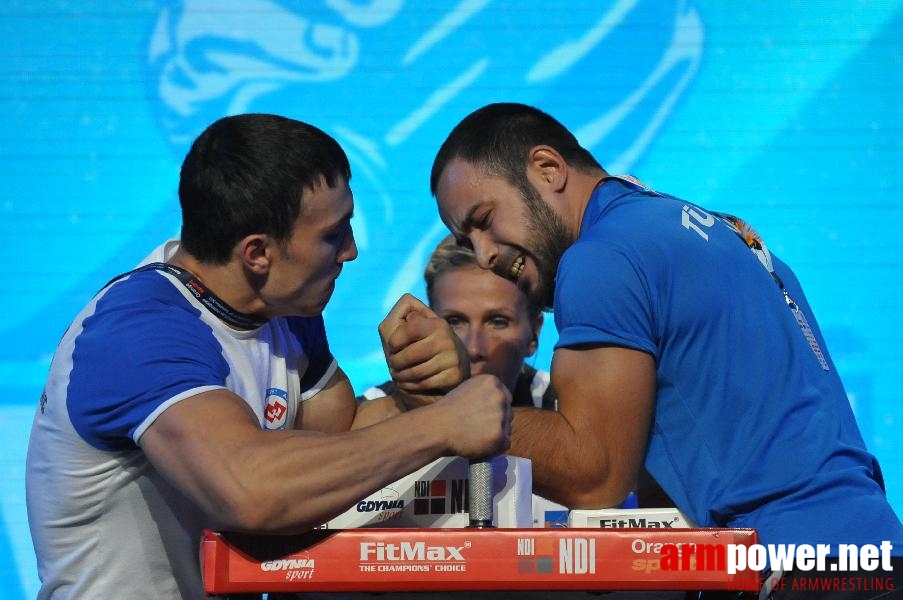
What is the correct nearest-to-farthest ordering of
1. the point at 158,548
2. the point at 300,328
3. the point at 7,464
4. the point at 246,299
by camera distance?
the point at 158,548 < the point at 246,299 < the point at 300,328 < the point at 7,464

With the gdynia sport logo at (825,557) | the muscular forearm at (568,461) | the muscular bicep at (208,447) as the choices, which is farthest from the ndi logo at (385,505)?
the gdynia sport logo at (825,557)

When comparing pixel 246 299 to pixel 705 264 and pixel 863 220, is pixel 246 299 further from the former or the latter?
pixel 863 220

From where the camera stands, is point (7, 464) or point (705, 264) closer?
point (705, 264)

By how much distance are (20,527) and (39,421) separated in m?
2.49

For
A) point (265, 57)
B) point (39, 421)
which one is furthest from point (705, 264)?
point (265, 57)

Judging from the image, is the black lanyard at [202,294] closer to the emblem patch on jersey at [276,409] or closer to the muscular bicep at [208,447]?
the emblem patch on jersey at [276,409]

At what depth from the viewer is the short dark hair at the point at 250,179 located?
1965mm

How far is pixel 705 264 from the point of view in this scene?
1950 mm

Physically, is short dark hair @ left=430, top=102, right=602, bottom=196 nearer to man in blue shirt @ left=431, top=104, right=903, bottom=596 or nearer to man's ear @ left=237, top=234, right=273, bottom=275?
man in blue shirt @ left=431, top=104, right=903, bottom=596

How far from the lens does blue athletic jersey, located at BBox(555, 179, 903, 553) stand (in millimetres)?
1802

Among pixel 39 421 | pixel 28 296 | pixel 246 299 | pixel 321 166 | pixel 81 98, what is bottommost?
pixel 39 421

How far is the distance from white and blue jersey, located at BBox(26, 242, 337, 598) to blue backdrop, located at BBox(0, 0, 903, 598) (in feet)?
7.51

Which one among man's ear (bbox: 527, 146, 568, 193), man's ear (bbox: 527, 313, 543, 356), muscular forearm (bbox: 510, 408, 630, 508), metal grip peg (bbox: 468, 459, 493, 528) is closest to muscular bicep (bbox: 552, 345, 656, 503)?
muscular forearm (bbox: 510, 408, 630, 508)

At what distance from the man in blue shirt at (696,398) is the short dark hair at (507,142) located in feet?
1.36
